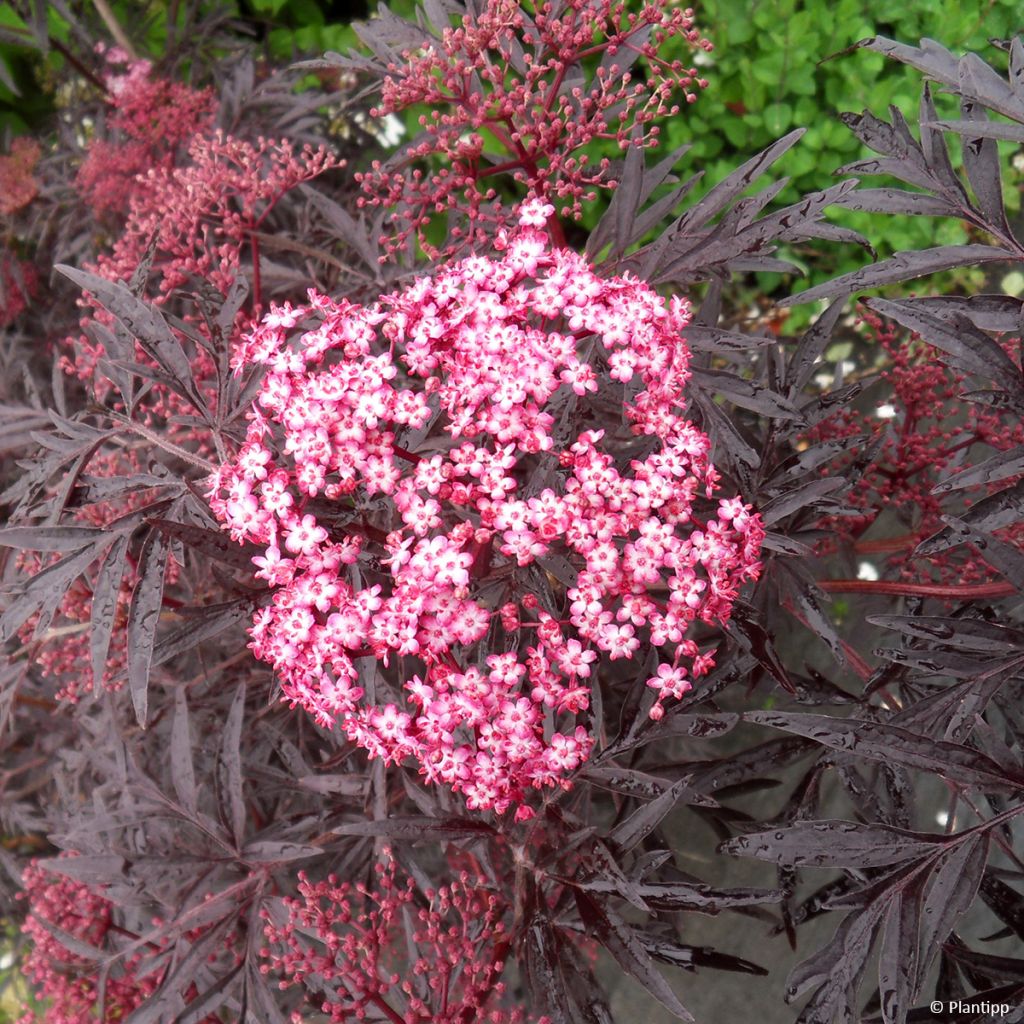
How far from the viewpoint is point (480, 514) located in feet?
3.90

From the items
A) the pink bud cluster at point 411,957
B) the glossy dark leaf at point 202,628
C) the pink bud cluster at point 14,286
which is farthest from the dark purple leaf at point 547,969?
the pink bud cluster at point 14,286

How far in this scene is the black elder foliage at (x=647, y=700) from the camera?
3.72ft

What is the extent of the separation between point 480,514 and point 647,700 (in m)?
0.42

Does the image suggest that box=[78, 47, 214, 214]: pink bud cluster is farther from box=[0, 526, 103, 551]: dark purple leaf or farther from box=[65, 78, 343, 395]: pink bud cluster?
box=[0, 526, 103, 551]: dark purple leaf

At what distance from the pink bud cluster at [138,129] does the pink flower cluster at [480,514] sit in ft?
4.50

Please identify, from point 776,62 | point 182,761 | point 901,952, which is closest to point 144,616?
point 182,761

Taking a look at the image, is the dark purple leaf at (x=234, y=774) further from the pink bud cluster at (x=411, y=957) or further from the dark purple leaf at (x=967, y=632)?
the dark purple leaf at (x=967, y=632)

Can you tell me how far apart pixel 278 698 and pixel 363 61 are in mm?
1165

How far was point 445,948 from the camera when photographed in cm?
147

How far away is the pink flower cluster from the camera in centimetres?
111

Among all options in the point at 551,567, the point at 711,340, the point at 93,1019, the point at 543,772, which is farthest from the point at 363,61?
the point at 93,1019

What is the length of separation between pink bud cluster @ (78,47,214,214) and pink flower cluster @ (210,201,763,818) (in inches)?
54.0

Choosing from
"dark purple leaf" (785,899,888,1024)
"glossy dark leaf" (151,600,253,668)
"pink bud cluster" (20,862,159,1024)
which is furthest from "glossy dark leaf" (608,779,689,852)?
"pink bud cluster" (20,862,159,1024)

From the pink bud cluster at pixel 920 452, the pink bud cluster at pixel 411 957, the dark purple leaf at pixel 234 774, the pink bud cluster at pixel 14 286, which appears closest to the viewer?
the pink bud cluster at pixel 411 957
